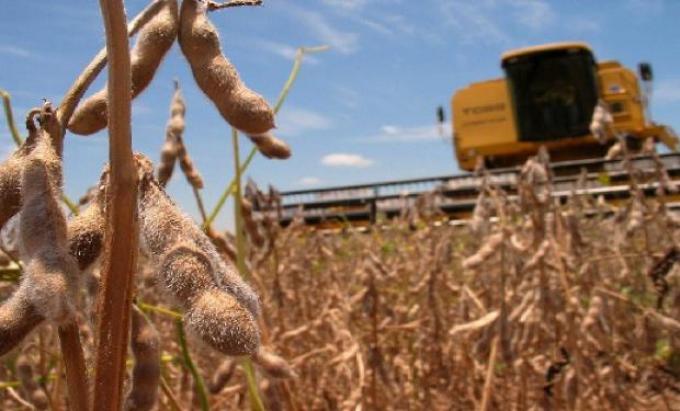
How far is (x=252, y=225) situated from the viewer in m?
2.19

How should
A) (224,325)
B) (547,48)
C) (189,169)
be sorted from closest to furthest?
(224,325), (189,169), (547,48)

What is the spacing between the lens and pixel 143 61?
0.81 meters

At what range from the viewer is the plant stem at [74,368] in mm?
706

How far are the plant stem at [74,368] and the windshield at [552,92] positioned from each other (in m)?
20.1

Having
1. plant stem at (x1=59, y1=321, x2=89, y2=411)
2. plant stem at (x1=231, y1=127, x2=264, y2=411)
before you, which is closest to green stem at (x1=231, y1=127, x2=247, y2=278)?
plant stem at (x1=231, y1=127, x2=264, y2=411)

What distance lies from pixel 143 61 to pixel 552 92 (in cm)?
2068

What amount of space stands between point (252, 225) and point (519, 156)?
67.4ft

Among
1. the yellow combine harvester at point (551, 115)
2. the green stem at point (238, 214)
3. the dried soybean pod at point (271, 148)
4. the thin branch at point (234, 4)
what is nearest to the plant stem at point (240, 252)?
the green stem at point (238, 214)

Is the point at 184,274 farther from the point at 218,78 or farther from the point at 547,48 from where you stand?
the point at 547,48

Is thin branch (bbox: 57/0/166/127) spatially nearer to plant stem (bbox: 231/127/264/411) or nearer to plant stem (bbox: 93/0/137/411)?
plant stem (bbox: 93/0/137/411)

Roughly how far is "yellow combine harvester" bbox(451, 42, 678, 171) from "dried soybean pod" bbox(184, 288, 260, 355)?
19.5 metres

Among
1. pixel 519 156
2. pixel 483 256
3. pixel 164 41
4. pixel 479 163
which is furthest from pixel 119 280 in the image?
pixel 519 156

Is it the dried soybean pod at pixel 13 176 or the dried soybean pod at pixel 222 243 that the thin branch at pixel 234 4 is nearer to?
the dried soybean pod at pixel 13 176

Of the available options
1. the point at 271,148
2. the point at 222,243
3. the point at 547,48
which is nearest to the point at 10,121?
the point at 271,148
